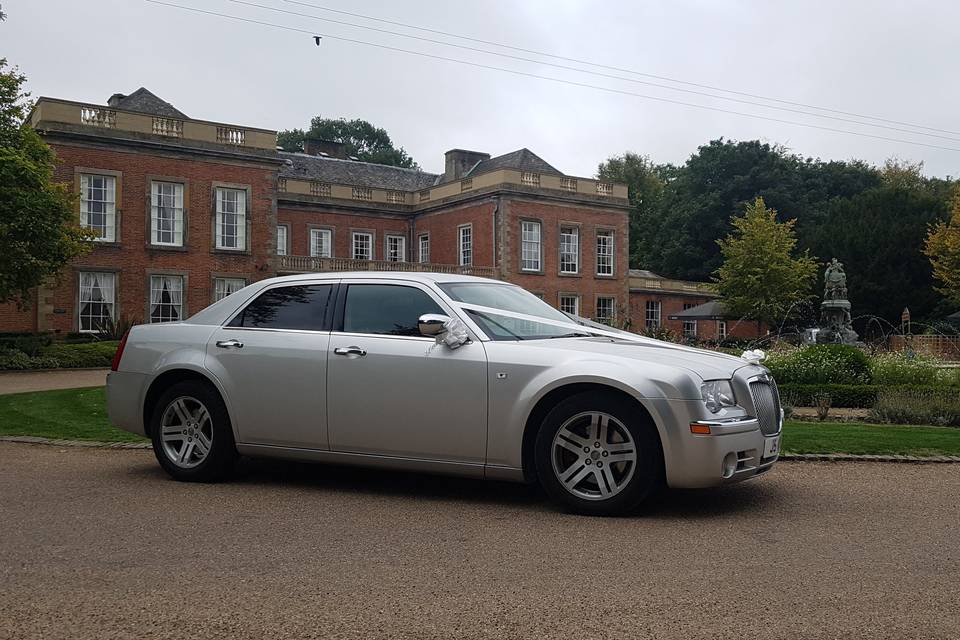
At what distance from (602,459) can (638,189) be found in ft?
230

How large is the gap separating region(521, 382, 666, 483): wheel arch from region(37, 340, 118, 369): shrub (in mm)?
22097

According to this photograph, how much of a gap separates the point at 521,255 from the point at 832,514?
131ft

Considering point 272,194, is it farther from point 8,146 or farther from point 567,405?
point 567,405

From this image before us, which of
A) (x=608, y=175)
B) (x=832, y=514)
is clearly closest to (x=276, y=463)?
(x=832, y=514)

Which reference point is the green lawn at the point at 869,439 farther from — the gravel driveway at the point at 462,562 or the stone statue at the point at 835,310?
the stone statue at the point at 835,310

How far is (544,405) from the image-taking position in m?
5.90

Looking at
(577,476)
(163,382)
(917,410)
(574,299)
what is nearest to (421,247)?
(574,299)

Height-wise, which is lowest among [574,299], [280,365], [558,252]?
[280,365]

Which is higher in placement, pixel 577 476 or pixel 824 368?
pixel 824 368

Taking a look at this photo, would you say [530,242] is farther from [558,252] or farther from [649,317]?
[649,317]

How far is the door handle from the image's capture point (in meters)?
6.45

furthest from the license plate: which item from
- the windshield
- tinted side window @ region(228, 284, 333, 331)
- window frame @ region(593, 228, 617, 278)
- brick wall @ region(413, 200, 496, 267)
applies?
window frame @ region(593, 228, 617, 278)

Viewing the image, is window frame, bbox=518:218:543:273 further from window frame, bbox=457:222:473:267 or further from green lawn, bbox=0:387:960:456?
green lawn, bbox=0:387:960:456

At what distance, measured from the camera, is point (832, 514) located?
19.2ft
